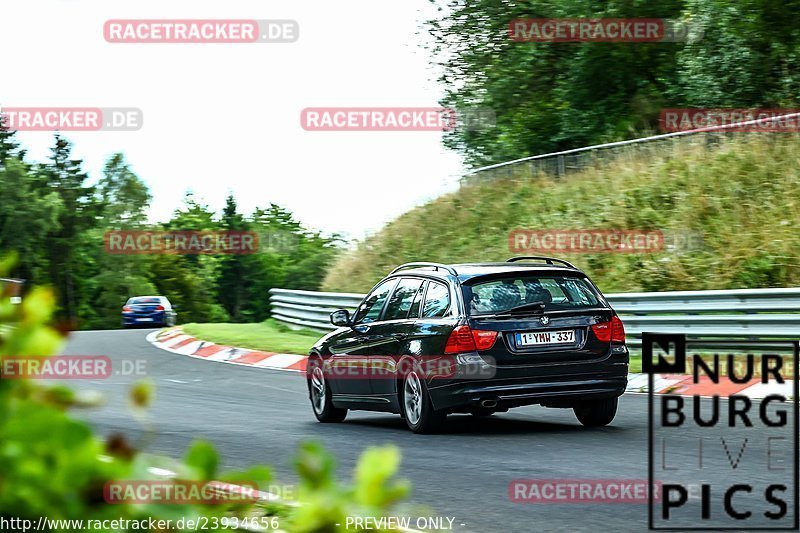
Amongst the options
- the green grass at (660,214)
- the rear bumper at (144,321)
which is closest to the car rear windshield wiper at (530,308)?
the green grass at (660,214)

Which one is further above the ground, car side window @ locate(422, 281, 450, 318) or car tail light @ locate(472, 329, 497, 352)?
car side window @ locate(422, 281, 450, 318)

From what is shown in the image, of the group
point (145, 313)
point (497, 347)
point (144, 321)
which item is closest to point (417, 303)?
point (497, 347)

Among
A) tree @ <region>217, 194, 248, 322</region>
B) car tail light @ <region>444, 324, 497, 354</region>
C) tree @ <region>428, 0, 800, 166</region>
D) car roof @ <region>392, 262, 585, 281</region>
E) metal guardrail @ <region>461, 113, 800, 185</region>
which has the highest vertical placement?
tree @ <region>428, 0, 800, 166</region>

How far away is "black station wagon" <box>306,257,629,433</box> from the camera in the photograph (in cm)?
1065

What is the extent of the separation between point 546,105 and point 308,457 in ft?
108

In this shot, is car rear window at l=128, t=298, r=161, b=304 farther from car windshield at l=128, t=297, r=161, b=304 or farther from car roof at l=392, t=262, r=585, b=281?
car roof at l=392, t=262, r=585, b=281

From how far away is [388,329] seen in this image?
38.9 ft

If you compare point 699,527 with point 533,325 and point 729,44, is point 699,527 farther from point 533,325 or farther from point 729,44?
point 729,44

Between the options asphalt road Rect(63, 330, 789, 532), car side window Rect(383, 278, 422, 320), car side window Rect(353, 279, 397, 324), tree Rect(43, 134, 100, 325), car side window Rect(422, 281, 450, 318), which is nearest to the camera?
asphalt road Rect(63, 330, 789, 532)

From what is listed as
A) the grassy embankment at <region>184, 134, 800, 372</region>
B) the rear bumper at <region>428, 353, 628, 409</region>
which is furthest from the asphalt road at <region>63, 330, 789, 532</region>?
the grassy embankment at <region>184, 134, 800, 372</region>

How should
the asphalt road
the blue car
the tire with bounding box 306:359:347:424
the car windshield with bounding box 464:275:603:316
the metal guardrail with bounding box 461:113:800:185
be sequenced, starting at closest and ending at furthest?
the asphalt road
the car windshield with bounding box 464:275:603:316
the tire with bounding box 306:359:347:424
the metal guardrail with bounding box 461:113:800:185
the blue car

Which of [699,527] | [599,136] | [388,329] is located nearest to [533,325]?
[388,329]

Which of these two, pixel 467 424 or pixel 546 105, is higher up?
pixel 546 105

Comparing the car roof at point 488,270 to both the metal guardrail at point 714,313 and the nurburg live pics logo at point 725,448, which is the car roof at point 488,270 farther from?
the metal guardrail at point 714,313
